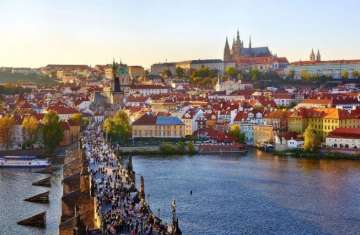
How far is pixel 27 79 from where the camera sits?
8744cm

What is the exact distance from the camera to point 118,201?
1579 centimetres

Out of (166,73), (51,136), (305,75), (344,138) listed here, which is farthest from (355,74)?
(51,136)

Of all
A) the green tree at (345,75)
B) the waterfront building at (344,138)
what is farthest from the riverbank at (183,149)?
the green tree at (345,75)

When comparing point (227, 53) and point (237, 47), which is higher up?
point (237, 47)

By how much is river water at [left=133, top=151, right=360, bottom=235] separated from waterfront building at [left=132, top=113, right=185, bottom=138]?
7081 mm

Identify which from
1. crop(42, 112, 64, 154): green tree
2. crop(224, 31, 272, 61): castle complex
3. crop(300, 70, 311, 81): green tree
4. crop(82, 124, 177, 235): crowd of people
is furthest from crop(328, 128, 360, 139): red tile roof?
crop(224, 31, 272, 61): castle complex

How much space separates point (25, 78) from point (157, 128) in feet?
184

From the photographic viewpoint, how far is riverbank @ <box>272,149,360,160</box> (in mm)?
28966

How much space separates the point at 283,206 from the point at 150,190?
167 inches

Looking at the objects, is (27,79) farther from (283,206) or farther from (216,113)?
(283,206)

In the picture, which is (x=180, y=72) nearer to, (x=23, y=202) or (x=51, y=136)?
(x=51, y=136)

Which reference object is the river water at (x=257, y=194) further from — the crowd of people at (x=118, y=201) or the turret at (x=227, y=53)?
the turret at (x=227, y=53)

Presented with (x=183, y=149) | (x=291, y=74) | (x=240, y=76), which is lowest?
(x=183, y=149)

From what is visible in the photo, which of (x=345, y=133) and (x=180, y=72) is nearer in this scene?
(x=345, y=133)
